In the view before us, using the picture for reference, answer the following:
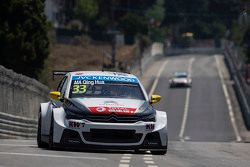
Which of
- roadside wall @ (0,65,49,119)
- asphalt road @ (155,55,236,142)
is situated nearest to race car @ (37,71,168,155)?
roadside wall @ (0,65,49,119)

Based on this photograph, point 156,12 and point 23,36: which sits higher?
point 23,36

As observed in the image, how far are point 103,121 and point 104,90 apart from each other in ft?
4.49

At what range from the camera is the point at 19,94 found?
34188 mm

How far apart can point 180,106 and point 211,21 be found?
10006 centimetres

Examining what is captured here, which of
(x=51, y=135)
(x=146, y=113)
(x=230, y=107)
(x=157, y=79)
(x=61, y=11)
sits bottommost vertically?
(x=157, y=79)

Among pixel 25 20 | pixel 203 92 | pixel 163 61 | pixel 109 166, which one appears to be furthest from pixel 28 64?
pixel 163 61

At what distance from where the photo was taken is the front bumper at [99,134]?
18844 mm

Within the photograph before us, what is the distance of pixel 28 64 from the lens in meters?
48.3

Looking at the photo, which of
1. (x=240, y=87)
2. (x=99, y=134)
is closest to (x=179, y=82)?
(x=240, y=87)

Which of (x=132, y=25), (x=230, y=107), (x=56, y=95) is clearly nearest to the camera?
(x=56, y=95)

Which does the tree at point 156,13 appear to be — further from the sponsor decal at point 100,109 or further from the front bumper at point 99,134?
the sponsor decal at point 100,109

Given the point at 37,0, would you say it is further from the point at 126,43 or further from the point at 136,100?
the point at 126,43

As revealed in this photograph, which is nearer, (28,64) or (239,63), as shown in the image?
(28,64)

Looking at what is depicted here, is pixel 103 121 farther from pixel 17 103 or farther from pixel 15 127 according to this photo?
pixel 17 103
